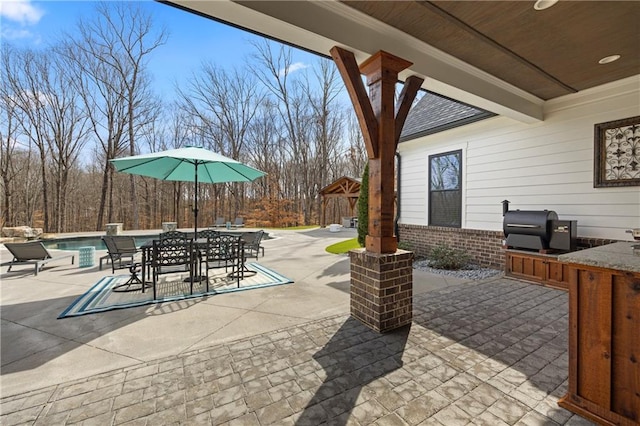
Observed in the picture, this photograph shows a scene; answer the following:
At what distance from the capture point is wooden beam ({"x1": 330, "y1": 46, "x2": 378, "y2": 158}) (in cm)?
320

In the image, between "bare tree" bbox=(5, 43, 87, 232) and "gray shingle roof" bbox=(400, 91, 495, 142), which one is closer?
"gray shingle roof" bbox=(400, 91, 495, 142)

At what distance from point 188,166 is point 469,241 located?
23.3 feet

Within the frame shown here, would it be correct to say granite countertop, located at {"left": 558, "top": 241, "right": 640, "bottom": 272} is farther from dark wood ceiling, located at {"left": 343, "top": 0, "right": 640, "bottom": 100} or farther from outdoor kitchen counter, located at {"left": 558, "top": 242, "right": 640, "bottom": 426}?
dark wood ceiling, located at {"left": 343, "top": 0, "right": 640, "bottom": 100}

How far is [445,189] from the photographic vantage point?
24.3 feet

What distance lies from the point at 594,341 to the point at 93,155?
25187 mm

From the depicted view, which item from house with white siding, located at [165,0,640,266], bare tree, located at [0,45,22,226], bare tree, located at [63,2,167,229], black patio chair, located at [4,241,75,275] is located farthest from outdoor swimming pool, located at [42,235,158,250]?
house with white siding, located at [165,0,640,266]

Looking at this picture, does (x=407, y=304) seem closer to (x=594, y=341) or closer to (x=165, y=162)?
(x=594, y=341)

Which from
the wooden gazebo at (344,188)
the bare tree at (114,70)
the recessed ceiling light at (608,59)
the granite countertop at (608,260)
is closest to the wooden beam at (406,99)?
the granite countertop at (608,260)

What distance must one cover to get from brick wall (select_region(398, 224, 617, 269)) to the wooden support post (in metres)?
4.32

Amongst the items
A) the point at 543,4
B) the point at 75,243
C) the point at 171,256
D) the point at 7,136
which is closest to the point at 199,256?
the point at 171,256

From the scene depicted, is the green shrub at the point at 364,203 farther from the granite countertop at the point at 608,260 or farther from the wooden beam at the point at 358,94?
the granite countertop at the point at 608,260

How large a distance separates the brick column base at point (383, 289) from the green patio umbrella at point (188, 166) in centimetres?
321

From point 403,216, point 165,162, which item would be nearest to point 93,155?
point 165,162

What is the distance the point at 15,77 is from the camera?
48.7ft
